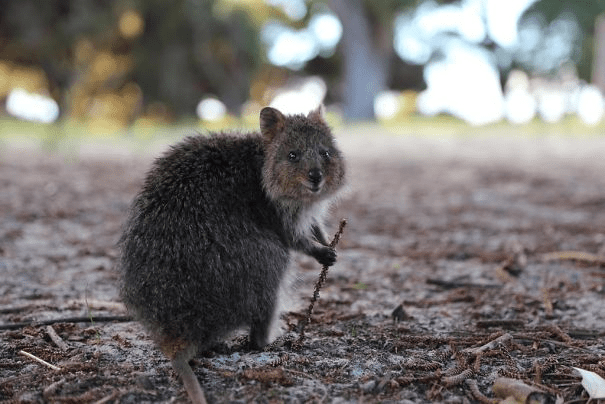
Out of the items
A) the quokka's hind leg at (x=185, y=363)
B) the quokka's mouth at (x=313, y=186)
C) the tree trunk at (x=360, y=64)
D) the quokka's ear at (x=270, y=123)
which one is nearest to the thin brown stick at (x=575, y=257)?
the quokka's mouth at (x=313, y=186)

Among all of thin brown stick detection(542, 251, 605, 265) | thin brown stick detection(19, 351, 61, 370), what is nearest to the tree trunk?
thin brown stick detection(542, 251, 605, 265)

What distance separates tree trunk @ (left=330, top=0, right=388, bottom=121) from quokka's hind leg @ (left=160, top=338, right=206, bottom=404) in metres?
20.8

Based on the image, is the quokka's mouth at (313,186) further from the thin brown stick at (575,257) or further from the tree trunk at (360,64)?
the tree trunk at (360,64)

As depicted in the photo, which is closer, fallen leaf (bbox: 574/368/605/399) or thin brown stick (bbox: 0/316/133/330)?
fallen leaf (bbox: 574/368/605/399)

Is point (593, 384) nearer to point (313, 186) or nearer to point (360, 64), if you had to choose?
point (313, 186)

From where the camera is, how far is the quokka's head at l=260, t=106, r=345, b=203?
3.14 metres

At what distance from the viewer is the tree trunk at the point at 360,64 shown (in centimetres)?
2302

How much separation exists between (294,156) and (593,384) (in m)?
1.77

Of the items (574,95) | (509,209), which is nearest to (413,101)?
(574,95)

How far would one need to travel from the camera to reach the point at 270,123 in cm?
337

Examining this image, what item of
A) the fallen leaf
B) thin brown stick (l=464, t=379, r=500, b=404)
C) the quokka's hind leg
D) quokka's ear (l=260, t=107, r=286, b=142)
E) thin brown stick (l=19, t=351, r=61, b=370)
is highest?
quokka's ear (l=260, t=107, r=286, b=142)

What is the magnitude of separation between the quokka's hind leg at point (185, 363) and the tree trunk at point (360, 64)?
2081 centimetres

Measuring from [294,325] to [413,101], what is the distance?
95.9 feet

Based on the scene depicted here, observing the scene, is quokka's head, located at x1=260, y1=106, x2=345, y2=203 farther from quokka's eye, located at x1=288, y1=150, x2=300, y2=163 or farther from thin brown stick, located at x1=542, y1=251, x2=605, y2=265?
thin brown stick, located at x1=542, y1=251, x2=605, y2=265
